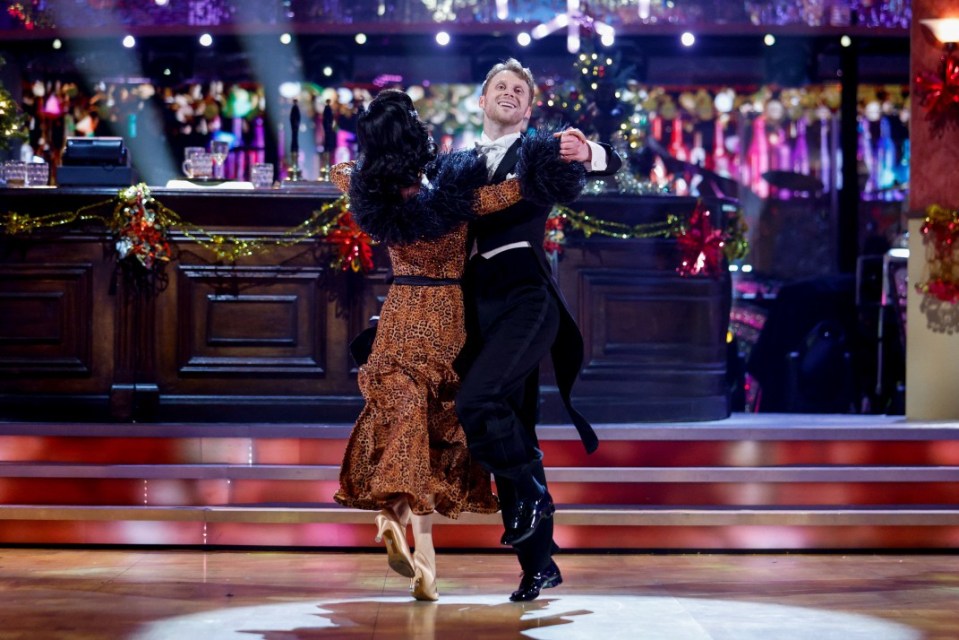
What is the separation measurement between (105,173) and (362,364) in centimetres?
251

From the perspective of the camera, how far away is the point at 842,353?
28.7 ft

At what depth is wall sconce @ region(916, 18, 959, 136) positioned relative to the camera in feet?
20.7

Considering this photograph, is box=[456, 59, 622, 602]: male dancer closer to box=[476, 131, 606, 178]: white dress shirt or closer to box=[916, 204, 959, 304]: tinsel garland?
box=[476, 131, 606, 178]: white dress shirt

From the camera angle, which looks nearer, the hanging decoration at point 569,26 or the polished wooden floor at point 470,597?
the polished wooden floor at point 470,597

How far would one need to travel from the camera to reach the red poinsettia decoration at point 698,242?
20.0ft

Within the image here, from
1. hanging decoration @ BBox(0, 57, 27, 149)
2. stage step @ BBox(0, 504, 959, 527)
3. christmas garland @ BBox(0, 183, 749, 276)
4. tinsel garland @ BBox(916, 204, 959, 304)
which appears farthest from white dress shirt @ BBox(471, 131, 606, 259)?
hanging decoration @ BBox(0, 57, 27, 149)

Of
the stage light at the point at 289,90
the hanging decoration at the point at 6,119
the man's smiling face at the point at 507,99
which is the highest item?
the stage light at the point at 289,90

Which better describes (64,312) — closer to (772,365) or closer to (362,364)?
(362,364)

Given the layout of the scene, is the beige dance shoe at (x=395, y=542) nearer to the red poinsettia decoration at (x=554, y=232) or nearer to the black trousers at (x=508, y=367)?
the black trousers at (x=508, y=367)

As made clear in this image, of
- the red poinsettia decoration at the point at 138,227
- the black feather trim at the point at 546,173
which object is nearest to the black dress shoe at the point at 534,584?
the black feather trim at the point at 546,173

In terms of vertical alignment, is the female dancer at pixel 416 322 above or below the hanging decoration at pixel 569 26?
below

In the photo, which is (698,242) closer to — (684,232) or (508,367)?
(684,232)

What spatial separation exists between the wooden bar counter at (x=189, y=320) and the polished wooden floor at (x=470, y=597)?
3.83ft

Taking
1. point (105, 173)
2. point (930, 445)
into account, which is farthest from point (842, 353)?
point (105, 173)
